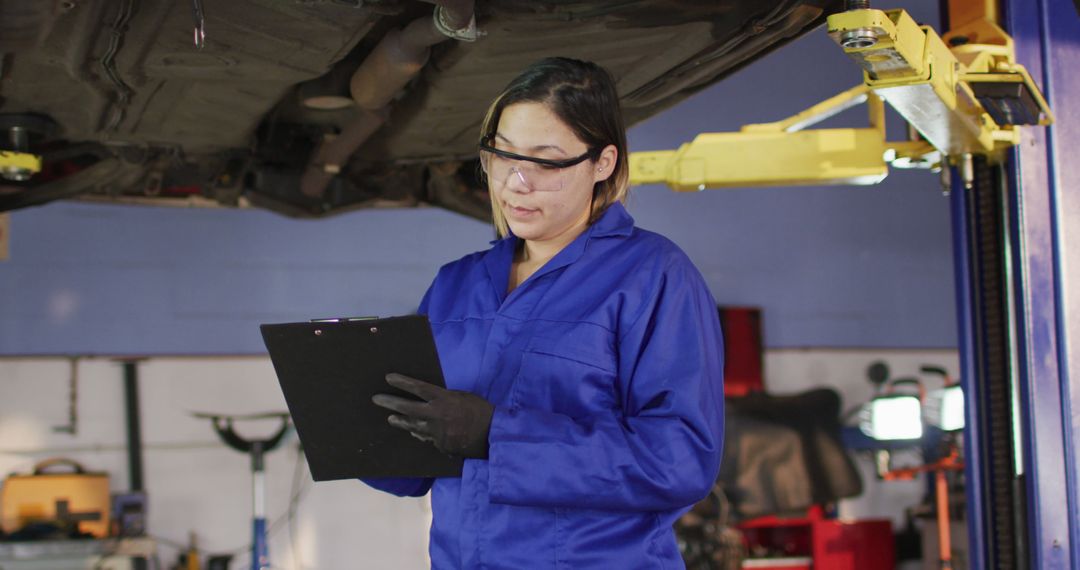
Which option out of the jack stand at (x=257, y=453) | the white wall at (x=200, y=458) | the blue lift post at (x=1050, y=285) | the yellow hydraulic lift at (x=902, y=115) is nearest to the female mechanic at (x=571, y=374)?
the yellow hydraulic lift at (x=902, y=115)

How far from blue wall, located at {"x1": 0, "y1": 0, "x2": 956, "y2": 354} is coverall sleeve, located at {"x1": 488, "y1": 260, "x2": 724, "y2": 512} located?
492 cm

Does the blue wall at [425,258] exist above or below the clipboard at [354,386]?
above

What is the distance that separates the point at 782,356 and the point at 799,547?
1.20 m

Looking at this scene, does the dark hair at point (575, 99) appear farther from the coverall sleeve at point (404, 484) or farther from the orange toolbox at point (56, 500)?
the orange toolbox at point (56, 500)

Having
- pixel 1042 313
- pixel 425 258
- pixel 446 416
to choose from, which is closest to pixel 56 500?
pixel 425 258

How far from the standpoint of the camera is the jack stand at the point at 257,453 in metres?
5.45

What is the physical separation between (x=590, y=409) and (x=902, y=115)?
2026 millimetres

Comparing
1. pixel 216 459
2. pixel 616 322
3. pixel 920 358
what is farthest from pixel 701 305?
pixel 920 358

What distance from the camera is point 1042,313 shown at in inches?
132

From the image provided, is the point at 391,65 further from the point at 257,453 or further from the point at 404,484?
the point at 257,453

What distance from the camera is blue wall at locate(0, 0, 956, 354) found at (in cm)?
584

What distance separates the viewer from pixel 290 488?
5.94 m

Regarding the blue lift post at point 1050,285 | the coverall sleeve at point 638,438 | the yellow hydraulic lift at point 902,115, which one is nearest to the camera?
the coverall sleeve at point 638,438

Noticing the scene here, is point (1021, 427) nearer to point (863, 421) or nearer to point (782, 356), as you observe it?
point (863, 421)
